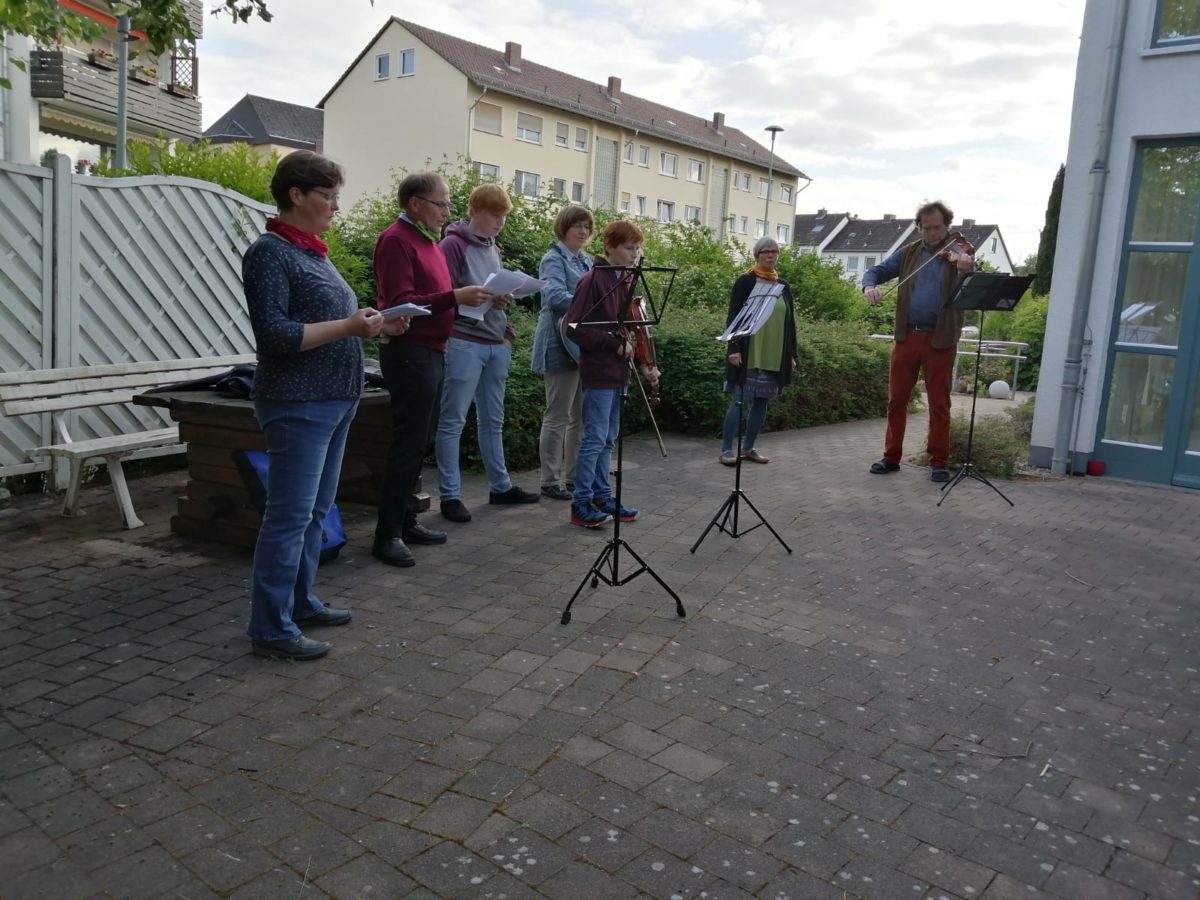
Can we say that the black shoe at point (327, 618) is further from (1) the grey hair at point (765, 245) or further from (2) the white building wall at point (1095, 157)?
(2) the white building wall at point (1095, 157)

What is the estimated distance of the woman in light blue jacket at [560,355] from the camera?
617 cm

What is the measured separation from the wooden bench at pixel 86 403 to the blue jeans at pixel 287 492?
2.33 meters

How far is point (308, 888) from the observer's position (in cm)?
243

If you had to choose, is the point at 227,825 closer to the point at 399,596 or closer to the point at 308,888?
the point at 308,888

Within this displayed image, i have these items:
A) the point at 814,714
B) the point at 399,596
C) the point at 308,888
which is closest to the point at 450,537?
the point at 399,596

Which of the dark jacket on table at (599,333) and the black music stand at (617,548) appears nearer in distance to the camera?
the black music stand at (617,548)

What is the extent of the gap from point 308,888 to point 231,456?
310cm

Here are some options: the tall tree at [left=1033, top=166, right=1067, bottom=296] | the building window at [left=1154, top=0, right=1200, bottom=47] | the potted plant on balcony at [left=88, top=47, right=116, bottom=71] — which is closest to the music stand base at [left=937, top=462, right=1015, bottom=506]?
Answer: the building window at [left=1154, top=0, right=1200, bottom=47]

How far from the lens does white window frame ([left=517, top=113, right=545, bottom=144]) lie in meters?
44.9

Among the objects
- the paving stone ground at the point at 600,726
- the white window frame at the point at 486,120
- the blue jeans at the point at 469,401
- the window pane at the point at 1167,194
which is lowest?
the paving stone ground at the point at 600,726

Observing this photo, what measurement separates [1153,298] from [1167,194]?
87 centimetres

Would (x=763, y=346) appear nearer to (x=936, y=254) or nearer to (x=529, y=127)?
(x=936, y=254)

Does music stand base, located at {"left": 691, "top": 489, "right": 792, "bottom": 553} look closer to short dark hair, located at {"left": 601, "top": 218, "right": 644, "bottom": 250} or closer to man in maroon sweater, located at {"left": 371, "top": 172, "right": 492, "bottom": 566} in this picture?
short dark hair, located at {"left": 601, "top": 218, "right": 644, "bottom": 250}

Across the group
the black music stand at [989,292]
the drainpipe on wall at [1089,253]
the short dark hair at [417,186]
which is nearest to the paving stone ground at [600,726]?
the short dark hair at [417,186]
